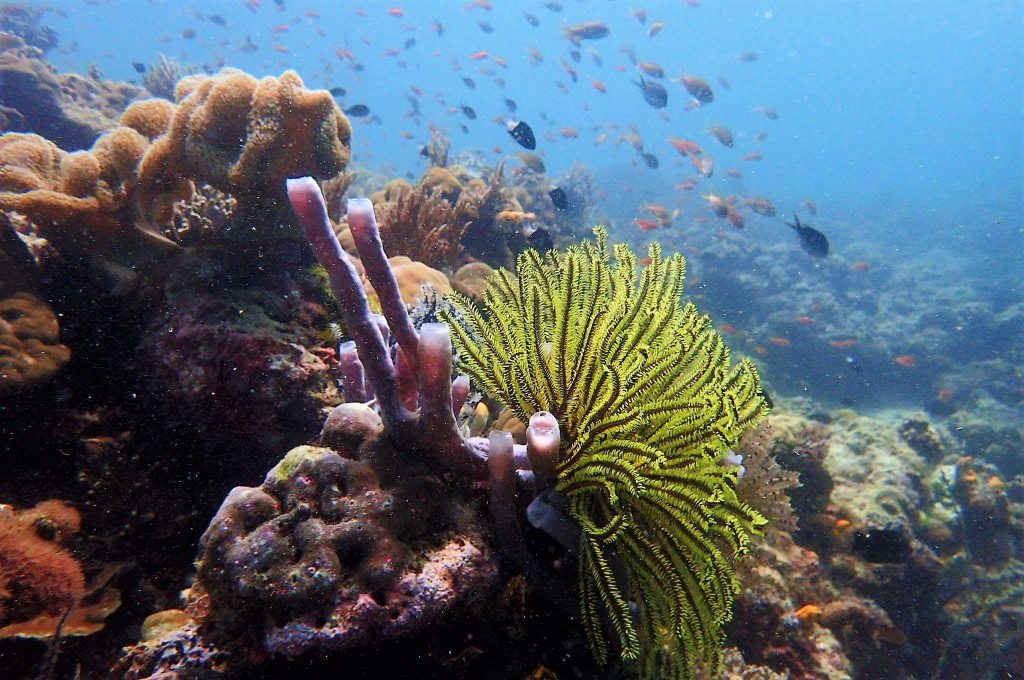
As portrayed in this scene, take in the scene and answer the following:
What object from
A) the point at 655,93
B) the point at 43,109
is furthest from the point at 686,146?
the point at 43,109

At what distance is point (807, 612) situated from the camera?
516 centimetres

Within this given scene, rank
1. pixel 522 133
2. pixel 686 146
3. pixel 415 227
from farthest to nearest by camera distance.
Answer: pixel 686 146, pixel 522 133, pixel 415 227

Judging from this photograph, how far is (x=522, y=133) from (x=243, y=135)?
7.16 meters

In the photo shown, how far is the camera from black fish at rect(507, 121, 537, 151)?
9.66 metres

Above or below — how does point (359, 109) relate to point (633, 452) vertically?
above

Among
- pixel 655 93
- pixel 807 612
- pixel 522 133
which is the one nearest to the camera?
pixel 807 612

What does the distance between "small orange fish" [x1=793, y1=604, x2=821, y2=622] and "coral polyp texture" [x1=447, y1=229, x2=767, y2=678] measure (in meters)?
3.43

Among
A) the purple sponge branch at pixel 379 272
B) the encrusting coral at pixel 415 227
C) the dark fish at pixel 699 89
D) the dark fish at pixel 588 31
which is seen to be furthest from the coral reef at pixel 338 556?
the dark fish at pixel 588 31

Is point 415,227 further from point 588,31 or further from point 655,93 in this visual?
point 588,31

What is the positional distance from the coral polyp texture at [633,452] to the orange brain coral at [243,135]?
187 cm

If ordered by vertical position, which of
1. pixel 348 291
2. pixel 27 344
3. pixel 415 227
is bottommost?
pixel 27 344

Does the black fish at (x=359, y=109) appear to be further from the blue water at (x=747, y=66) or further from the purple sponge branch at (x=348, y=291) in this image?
the blue water at (x=747, y=66)

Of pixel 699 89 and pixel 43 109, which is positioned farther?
pixel 699 89

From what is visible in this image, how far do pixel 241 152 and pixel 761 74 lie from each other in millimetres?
178487
